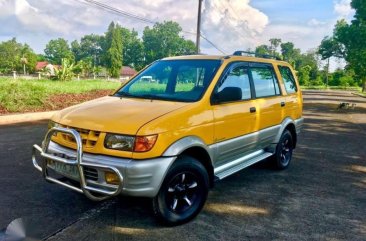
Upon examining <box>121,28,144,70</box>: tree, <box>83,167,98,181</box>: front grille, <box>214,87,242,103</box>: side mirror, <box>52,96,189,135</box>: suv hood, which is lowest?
<box>83,167,98,181</box>: front grille

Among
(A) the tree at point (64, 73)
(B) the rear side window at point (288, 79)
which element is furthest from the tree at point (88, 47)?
(B) the rear side window at point (288, 79)

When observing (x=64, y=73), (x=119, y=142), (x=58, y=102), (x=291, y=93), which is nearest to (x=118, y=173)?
(x=119, y=142)

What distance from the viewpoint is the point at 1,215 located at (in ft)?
13.0

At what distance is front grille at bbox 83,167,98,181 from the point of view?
3.40 metres

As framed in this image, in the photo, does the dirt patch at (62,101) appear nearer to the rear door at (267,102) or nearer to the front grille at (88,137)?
the rear door at (267,102)

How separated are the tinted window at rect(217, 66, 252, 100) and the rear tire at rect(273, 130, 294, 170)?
1.45 meters

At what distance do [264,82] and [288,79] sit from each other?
120 cm

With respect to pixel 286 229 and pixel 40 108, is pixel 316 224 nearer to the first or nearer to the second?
pixel 286 229

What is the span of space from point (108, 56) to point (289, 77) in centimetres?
8573

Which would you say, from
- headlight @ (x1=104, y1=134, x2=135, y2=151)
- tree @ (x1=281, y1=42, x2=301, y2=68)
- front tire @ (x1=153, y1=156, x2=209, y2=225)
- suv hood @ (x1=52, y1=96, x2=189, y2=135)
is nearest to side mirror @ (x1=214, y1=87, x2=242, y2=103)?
suv hood @ (x1=52, y1=96, x2=189, y2=135)

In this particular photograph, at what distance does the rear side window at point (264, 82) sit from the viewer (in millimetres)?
5261

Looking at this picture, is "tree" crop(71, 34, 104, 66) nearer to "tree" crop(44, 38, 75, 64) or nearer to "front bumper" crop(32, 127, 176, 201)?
"tree" crop(44, 38, 75, 64)

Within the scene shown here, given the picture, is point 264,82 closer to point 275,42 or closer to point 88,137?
point 88,137

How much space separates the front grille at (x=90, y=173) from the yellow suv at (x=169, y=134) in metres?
0.01
